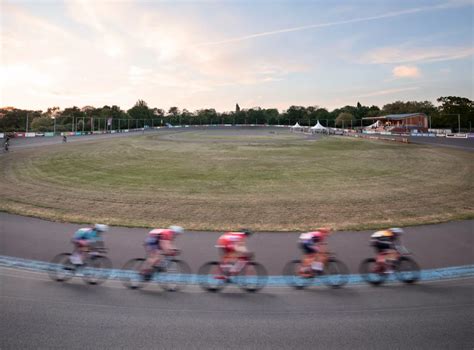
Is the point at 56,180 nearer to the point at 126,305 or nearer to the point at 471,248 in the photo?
the point at 126,305

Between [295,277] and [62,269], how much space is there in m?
5.77

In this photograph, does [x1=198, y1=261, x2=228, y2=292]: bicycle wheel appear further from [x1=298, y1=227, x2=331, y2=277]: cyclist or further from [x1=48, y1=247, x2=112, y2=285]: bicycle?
[x1=48, y1=247, x2=112, y2=285]: bicycle

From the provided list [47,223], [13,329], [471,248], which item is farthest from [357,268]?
[47,223]

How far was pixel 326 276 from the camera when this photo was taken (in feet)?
27.3

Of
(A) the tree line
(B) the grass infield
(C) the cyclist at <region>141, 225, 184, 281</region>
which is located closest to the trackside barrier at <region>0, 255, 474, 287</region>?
(C) the cyclist at <region>141, 225, 184, 281</region>

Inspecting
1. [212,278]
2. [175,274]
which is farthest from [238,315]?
[175,274]

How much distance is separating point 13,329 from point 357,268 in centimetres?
768

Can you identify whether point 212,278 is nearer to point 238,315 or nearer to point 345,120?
point 238,315

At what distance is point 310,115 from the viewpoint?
150m

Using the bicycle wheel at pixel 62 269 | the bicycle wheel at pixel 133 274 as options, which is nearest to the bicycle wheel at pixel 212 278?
the bicycle wheel at pixel 133 274

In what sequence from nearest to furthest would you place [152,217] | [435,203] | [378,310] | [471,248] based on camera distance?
[378,310], [471,248], [152,217], [435,203]

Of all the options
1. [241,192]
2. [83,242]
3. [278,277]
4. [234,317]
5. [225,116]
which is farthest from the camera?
[225,116]

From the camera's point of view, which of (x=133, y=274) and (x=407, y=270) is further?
(x=133, y=274)

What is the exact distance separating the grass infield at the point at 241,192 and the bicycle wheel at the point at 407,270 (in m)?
4.14
